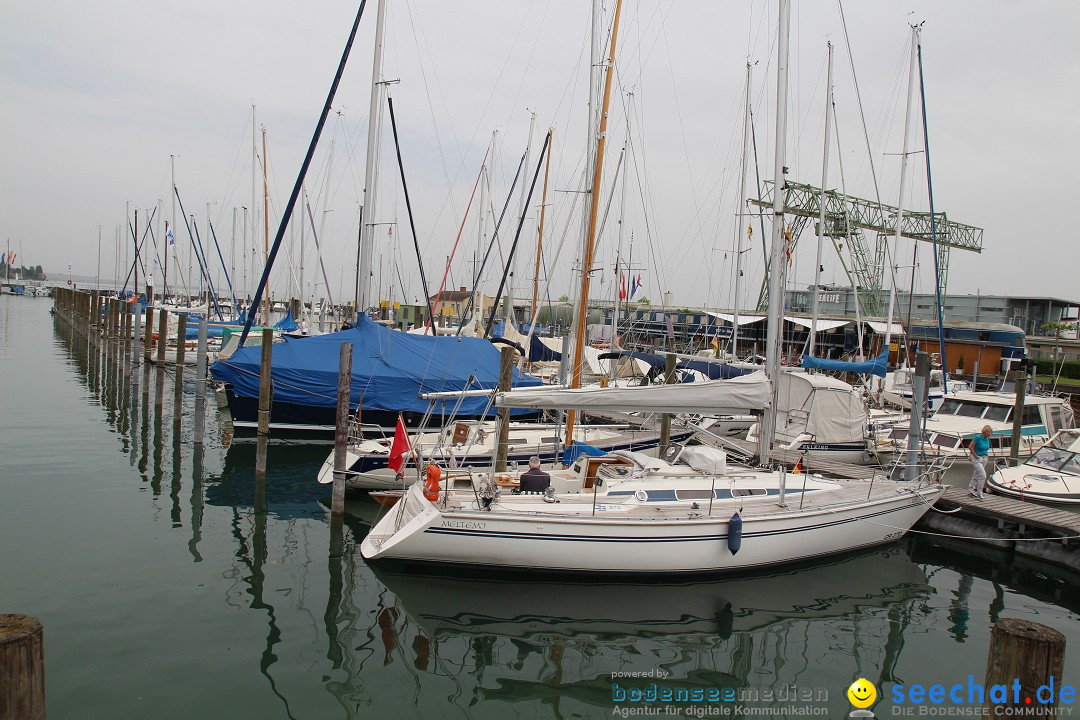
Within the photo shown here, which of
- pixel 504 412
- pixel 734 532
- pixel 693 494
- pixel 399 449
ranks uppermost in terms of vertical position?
pixel 504 412

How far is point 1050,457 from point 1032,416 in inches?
139

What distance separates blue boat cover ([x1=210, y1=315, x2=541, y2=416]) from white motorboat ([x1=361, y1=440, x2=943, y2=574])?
300 inches

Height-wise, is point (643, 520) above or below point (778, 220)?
below

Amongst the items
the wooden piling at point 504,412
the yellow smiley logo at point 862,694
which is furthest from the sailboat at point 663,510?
the yellow smiley logo at point 862,694

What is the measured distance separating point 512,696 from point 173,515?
31.1 ft

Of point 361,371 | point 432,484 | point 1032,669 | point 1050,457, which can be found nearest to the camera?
point 1032,669

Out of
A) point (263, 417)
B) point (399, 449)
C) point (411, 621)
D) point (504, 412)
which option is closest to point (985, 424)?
point (504, 412)

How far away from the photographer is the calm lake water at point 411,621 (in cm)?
809

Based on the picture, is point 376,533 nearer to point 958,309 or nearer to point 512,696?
point 512,696

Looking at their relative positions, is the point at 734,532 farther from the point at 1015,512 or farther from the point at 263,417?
the point at 263,417

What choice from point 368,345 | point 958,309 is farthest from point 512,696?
point 958,309

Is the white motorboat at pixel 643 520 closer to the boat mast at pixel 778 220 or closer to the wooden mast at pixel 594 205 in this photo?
the boat mast at pixel 778 220

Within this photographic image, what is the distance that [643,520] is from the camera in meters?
11.1

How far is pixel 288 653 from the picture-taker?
8828 millimetres
